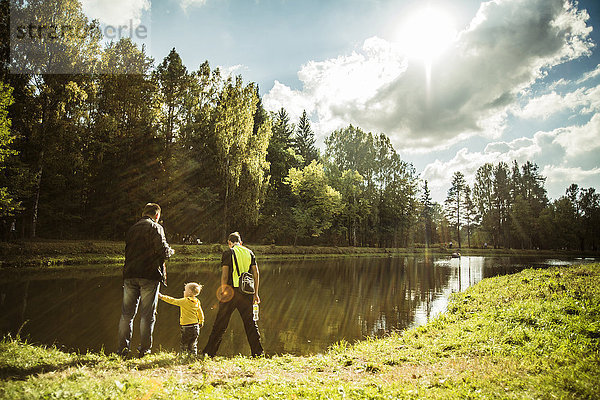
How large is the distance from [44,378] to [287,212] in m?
40.2

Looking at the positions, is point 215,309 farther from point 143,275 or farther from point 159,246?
point 159,246

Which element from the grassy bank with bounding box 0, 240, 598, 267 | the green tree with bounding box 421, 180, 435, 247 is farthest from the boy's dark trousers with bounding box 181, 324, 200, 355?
the green tree with bounding box 421, 180, 435, 247

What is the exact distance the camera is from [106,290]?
11750mm

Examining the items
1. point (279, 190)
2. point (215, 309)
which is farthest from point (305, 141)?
point (215, 309)

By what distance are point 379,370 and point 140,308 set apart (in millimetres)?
3981

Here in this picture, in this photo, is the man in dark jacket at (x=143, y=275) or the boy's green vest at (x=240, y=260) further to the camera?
the boy's green vest at (x=240, y=260)

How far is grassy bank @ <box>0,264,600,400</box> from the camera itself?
3.53 m

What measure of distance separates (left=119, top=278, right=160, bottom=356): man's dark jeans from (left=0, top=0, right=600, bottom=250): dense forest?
16.4m

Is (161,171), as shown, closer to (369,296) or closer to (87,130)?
(87,130)

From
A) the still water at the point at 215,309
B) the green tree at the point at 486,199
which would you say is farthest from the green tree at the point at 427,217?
the still water at the point at 215,309

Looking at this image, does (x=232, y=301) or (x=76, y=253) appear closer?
(x=232, y=301)

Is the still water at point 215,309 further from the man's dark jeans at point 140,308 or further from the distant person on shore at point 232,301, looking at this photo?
the man's dark jeans at point 140,308

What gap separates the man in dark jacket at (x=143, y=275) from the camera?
511 cm

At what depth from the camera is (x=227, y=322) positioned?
5.46m
